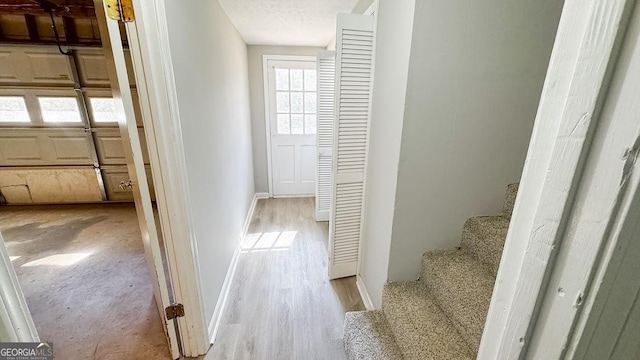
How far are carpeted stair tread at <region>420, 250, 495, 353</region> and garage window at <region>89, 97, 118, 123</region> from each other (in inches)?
165

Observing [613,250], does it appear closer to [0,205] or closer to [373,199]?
[373,199]

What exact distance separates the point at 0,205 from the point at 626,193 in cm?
578

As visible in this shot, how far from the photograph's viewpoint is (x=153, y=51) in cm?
104

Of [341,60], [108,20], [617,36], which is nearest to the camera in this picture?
[617,36]

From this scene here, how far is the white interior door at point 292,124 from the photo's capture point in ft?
11.9

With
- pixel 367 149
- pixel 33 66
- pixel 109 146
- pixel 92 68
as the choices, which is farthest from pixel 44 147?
pixel 367 149

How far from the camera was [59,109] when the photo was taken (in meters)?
3.30

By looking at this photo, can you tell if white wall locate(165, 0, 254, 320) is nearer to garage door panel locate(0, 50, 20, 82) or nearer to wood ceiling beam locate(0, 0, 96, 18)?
wood ceiling beam locate(0, 0, 96, 18)

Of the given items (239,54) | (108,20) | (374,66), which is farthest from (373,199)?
(239,54)

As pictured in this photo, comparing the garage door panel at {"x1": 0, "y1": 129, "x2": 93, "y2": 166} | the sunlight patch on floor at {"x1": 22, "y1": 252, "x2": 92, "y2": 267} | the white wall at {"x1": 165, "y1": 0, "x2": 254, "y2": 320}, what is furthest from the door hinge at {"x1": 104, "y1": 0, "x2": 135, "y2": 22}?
the garage door panel at {"x1": 0, "y1": 129, "x2": 93, "y2": 166}

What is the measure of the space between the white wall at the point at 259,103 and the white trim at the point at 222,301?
1747 mm

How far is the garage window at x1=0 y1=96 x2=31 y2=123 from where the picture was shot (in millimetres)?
3180

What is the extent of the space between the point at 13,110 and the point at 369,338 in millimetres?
4994

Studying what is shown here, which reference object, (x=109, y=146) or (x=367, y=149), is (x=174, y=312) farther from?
Result: (x=109, y=146)
